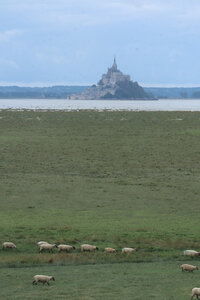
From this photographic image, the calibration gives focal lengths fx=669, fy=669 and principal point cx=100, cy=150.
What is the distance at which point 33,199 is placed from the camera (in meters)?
Result: 30.2

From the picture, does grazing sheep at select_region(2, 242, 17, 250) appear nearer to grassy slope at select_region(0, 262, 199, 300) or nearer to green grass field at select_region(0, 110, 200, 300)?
green grass field at select_region(0, 110, 200, 300)

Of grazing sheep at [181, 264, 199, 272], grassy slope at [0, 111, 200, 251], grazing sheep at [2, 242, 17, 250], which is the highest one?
grazing sheep at [181, 264, 199, 272]

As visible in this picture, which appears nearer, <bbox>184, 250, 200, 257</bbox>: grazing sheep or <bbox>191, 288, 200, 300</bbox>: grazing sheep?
<bbox>191, 288, 200, 300</bbox>: grazing sheep

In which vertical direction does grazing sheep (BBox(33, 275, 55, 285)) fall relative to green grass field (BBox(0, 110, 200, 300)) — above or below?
above

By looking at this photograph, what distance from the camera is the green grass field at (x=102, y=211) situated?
1731cm

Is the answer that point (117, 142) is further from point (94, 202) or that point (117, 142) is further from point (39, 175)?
point (94, 202)

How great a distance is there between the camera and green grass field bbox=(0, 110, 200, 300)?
17312 millimetres

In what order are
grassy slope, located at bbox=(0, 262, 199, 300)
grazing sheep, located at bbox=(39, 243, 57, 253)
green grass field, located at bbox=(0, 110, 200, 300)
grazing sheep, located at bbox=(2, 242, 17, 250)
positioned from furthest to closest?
1. grazing sheep, located at bbox=(2, 242, 17, 250)
2. grazing sheep, located at bbox=(39, 243, 57, 253)
3. green grass field, located at bbox=(0, 110, 200, 300)
4. grassy slope, located at bbox=(0, 262, 199, 300)

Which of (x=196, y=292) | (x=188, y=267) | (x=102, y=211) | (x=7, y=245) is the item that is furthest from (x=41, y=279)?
(x=102, y=211)

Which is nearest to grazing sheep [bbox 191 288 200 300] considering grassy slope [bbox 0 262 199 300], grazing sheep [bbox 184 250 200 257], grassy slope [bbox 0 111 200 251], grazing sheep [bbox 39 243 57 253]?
grassy slope [bbox 0 262 199 300]

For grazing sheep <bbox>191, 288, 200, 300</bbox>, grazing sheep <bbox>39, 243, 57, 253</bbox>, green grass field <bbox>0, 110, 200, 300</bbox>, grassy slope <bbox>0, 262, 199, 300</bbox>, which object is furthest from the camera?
grazing sheep <bbox>39, 243, 57, 253</bbox>

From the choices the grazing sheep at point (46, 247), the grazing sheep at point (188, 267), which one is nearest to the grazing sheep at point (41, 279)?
the grazing sheep at point (188, 267)

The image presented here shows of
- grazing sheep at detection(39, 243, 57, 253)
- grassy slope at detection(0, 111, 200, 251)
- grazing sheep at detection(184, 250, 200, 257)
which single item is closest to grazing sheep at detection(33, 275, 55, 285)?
grazing sheep at detection(39, 243, 57, 253)

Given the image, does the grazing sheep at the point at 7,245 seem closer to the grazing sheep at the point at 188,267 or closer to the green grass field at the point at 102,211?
the green grass field at the point at 102,211
